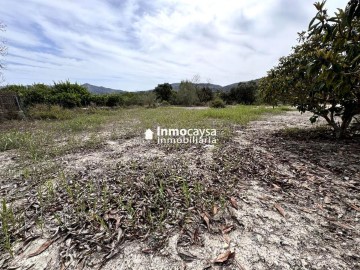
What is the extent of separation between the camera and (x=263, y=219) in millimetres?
1733

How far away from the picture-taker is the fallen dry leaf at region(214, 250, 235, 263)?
1341 mm

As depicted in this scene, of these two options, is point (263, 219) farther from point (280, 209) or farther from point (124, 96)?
point (124, 96)

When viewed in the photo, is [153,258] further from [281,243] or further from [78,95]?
[78,95]

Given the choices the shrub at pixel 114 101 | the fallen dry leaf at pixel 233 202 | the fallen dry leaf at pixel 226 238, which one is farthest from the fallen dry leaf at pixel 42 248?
the shrub at pixel 114 101

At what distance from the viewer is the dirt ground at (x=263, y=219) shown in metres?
1.35

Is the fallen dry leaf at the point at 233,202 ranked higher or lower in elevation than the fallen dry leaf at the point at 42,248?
higher

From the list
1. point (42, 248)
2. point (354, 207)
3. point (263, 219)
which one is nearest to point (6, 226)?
point (42, 248)

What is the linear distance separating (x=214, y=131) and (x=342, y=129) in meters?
2.62

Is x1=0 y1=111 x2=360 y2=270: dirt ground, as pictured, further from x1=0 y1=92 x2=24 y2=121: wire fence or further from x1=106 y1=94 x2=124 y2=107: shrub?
x1=106 y1=94 x2=124 y2=107: shrub

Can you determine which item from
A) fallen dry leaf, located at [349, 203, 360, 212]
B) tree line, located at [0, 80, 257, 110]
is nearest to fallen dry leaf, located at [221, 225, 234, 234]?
fallen dry leaf, located at [349, 203, 360, 212]

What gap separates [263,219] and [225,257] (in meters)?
0.55

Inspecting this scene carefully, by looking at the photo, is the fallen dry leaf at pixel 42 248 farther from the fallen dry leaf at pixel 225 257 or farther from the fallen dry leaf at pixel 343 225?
the fallen dry leaf at pixel 343 225

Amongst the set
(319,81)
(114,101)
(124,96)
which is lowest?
(114,101)

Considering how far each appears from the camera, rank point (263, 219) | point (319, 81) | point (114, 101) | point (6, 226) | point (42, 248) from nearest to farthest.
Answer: point (42, 248) < point (6, 226) < point (263, 219) < point (319, 81) < point (114, 101)
